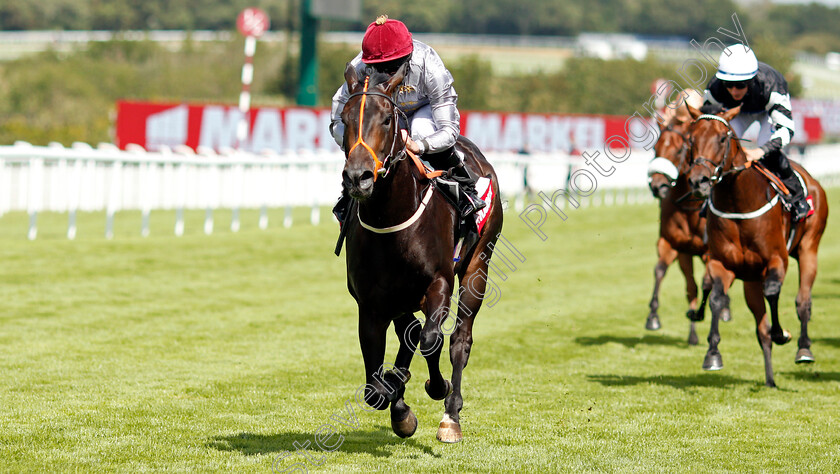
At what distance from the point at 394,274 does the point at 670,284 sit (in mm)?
9652

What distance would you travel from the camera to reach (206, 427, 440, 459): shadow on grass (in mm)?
5180

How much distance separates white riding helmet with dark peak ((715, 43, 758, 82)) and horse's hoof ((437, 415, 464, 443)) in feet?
11.7

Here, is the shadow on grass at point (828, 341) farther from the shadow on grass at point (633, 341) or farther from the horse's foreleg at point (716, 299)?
the horse's foreleg at point (716, 299)

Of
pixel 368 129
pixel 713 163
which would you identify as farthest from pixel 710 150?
→ pixel 368 129

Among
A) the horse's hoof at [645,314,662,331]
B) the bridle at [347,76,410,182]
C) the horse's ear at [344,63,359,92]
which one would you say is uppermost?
the horse's ear at [344,63,359,92]

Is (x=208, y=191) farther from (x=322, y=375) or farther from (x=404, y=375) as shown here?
(x=404, y=375)

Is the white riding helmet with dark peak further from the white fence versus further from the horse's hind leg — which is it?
the white fence

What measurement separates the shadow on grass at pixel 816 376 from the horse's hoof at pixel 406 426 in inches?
149

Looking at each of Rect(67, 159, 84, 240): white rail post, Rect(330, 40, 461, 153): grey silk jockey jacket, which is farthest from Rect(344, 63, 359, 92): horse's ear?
Rect(67, 159, 84, 240): white rail post

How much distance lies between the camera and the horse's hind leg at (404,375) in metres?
5.18

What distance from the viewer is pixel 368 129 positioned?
447 centimetres

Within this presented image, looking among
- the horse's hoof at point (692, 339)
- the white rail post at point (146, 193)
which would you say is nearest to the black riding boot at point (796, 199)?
the horse's hoof at point (692, 339)

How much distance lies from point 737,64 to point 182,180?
398 inches

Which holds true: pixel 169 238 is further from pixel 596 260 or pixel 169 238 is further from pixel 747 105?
pixel 747 105
